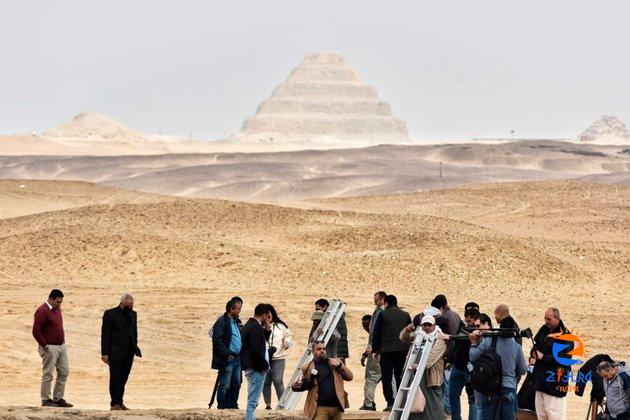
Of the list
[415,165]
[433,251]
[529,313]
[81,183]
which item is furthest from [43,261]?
[415,165]

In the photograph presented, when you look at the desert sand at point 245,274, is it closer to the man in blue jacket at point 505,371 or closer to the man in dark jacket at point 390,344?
the man in dark jacket at point 390,344

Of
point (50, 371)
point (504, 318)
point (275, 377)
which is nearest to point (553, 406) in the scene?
point (504, 318)

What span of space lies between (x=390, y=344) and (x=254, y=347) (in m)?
1.73

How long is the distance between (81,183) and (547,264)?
Result: 107ft

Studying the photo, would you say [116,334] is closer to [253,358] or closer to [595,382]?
[253,358]

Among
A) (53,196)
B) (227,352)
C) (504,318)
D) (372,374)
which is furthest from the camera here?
(53,196)

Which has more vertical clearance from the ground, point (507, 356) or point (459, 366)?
point (507, 356)

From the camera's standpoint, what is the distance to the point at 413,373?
11570 millimetres

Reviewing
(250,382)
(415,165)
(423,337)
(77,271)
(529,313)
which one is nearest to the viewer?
(423,337)

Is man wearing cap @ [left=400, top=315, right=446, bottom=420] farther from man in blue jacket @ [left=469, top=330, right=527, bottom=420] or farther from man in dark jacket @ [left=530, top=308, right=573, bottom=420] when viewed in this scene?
man in dark jacket @ [left=530, top=308, right=573, bottom=420]

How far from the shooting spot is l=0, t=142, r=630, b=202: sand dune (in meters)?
85.8

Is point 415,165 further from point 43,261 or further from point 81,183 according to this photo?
point 43,261

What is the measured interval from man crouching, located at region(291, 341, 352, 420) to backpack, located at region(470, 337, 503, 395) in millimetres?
1098

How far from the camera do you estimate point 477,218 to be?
160ft
